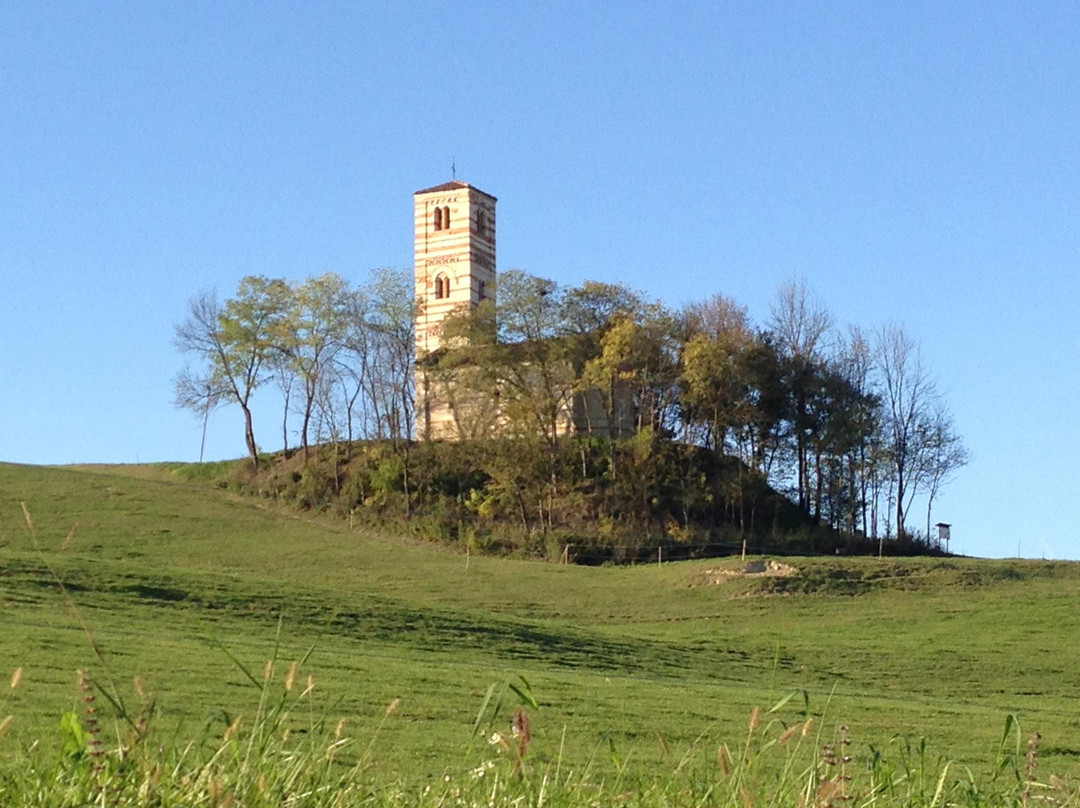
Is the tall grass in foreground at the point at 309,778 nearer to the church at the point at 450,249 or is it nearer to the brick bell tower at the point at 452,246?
the church at the point at 450,249

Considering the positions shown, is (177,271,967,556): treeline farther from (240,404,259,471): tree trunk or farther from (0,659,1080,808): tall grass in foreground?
(0,659,1080,808): tall grass in foreground

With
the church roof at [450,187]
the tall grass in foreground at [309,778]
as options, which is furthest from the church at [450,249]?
the tall grass in foreground at [309,778]

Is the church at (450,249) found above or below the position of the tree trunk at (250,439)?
above

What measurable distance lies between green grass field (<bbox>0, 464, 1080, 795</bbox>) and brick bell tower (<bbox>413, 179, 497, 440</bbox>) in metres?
29.6

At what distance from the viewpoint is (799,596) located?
43.2 m

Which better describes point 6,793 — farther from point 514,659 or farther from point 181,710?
point 514,659

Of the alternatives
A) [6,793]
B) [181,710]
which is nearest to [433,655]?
[181,710]

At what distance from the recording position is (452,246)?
300 feet

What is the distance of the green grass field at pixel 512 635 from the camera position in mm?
15461

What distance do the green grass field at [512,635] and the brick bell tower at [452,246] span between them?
2961 centimetres

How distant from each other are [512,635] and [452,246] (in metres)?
63.3

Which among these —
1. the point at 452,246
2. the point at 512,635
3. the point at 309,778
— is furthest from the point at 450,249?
the point at 309,778

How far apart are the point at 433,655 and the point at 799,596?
19860 mm

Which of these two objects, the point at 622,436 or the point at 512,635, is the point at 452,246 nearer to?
the point at 622,436
